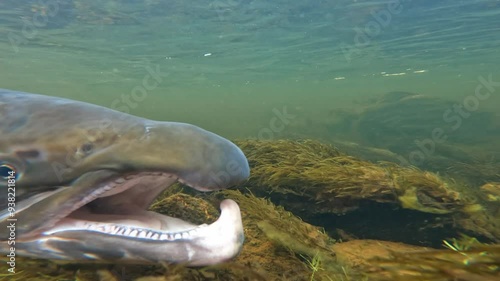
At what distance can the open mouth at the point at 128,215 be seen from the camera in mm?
2023

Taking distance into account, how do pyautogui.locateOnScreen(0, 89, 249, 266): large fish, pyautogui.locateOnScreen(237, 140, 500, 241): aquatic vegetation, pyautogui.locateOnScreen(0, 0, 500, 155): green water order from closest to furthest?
pyautogui.locateOnScreen(0, 89, 249, 266): large fish < pyautogui.locateOnScreen(237, 140, 500, 241): aquatic vegetation < pyautogui.locateOnScreen(0, 0, 500, 155): green water

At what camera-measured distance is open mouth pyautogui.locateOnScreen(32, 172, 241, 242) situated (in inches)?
79.7

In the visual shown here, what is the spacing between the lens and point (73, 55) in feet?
82.2

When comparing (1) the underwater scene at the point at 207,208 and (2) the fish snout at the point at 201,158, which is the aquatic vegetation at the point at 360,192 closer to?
(1) the underwater scene at the point at 207,208

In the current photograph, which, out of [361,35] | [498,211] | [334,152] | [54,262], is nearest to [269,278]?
[54,262]

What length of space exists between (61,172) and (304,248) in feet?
6.34

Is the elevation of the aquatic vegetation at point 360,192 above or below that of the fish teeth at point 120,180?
below

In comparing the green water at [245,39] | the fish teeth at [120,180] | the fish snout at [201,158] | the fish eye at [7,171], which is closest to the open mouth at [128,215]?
the fish teeth at [120,180]

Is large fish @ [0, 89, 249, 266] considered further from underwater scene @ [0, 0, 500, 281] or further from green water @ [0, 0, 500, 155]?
green water @ [0, 0, 500, 155]

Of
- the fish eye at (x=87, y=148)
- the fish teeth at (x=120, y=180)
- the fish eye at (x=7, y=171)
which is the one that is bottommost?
the fish teeth at (x=120, y=180)

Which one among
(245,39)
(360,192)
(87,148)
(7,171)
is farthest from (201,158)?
(245,39)

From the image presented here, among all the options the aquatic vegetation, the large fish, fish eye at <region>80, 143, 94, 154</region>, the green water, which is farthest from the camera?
the green water

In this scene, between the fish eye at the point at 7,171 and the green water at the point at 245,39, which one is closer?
the fish eye at the point at 7,171

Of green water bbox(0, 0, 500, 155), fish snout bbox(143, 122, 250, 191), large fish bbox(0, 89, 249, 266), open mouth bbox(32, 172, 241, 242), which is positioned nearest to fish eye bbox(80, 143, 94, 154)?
large fish bbox(0, 89, 249, 266)
